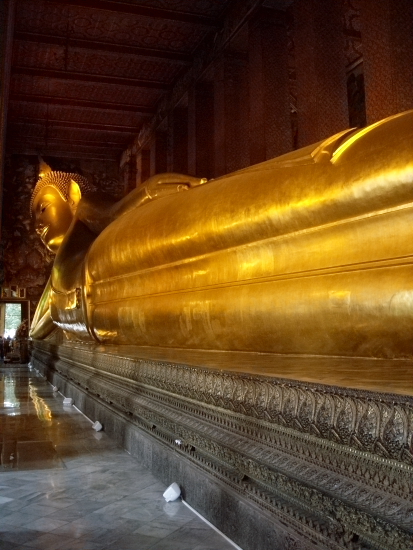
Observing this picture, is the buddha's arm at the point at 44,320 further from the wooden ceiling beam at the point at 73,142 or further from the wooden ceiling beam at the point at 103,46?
the wooden ceiling beam at the point at 73,142

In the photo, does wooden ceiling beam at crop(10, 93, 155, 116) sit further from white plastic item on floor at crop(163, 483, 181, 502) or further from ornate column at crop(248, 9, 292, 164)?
white plastic item on floor at crop(163, 483, 181, 502)

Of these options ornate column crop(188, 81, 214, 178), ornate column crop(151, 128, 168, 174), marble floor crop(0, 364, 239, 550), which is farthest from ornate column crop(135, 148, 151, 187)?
marble floor crop(0, 364, 239, 550)

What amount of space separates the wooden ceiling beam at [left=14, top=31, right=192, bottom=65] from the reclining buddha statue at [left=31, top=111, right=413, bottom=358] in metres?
4.40

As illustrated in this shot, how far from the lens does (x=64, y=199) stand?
4180 mm

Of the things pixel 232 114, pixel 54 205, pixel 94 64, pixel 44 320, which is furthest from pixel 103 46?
pixel 44 320

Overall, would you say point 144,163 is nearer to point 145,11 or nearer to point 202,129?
point 202,129

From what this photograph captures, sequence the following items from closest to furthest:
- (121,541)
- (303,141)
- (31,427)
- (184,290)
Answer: (121,541) < (184,290) < (31,427) < (303,141)

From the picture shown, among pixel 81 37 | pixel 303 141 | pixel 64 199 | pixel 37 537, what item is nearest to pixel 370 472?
pixel 37 537

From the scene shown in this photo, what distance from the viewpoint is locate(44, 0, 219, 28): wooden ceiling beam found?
513cm

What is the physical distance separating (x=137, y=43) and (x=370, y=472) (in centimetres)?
602

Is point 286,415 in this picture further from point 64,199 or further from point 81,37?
point 81,37

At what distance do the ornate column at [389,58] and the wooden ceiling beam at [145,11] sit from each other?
82.8 inches

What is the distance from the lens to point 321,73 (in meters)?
4.48

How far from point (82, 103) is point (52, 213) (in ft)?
12.3
